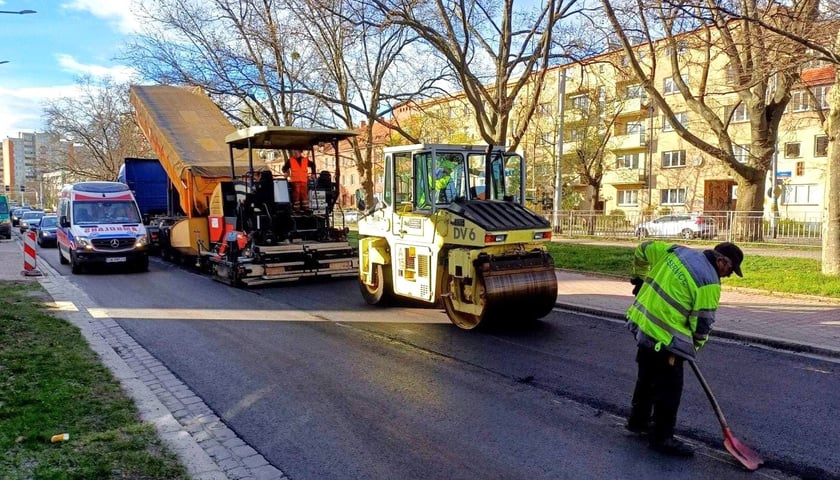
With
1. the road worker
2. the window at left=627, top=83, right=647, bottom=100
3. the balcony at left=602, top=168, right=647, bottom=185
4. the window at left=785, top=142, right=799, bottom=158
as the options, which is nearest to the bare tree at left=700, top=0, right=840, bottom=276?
the road worker

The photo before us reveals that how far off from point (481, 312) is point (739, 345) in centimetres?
337

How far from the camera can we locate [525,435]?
16.1ft

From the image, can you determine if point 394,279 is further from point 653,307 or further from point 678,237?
point 678,237

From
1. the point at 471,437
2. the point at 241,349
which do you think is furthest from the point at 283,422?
the point at 241,349

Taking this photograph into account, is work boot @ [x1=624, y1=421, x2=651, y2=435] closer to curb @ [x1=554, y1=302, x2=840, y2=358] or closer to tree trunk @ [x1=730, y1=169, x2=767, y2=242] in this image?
curb @ [x1=554, y1=302, x2=840, y2=358]

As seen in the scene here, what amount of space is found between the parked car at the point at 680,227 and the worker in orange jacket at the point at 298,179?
581 inches

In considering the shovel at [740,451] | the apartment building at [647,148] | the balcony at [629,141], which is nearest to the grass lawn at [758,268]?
the shovel at [740,451]

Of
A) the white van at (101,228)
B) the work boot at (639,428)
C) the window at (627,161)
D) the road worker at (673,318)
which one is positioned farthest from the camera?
the window at (627,161)

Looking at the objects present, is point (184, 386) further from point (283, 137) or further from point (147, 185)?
point (147, 185)

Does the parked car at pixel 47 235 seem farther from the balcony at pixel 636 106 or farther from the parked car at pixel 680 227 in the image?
the balcony at pixel 636 106

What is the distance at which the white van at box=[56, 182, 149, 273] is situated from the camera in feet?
50.2

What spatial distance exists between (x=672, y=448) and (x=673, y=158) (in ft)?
151

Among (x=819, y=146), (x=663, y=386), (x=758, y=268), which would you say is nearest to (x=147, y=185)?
(x=758, y=268)

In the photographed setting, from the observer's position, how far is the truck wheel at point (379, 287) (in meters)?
10.5
